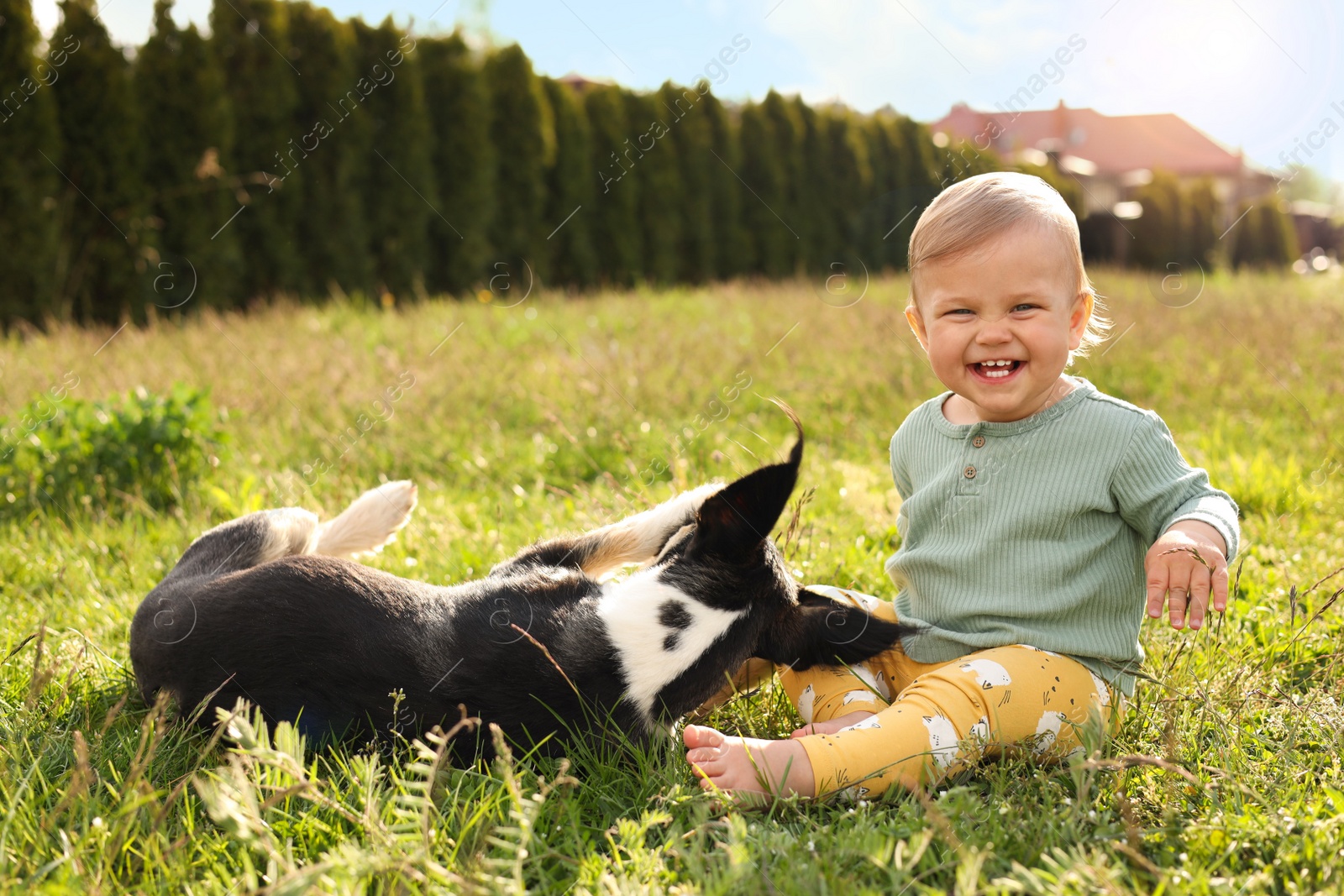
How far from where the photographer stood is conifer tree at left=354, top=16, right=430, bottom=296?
11383 millimetres

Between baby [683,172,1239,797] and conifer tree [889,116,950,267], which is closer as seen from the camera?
baby [683,172,1239,797]

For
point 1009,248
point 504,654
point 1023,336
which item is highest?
point 1009,248

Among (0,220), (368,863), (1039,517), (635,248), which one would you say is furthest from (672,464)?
(635,248)

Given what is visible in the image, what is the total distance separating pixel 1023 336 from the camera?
7.84 ft

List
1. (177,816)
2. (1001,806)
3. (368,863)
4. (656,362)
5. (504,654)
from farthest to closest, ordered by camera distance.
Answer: (656,362), (504,654), (177,816), (1001,806), (368,863)

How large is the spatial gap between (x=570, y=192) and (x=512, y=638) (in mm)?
11760

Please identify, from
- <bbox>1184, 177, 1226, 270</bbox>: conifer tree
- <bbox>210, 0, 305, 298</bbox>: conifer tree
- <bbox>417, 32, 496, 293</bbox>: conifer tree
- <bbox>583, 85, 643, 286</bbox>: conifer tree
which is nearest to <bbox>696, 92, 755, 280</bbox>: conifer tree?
<bbox>583, 85, 643, 286</bbox>: conifer tree

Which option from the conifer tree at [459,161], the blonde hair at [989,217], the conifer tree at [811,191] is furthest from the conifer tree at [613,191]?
the blonde hair at [989,217]

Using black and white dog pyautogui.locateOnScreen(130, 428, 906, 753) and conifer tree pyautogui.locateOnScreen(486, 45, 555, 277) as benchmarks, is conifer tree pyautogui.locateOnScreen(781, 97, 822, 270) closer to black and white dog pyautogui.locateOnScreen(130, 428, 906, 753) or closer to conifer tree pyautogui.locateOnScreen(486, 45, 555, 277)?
conifer tree pyautogui.locateOnScreen(486, 45, 555, 277)

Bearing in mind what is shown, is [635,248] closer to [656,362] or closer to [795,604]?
[656,362]

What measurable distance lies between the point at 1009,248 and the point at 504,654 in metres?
1.59

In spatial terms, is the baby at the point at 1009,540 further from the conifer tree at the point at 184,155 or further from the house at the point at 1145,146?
the house at the point at 1145,146

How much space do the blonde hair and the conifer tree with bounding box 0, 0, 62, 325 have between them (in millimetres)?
9346

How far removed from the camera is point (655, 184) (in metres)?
14.3
